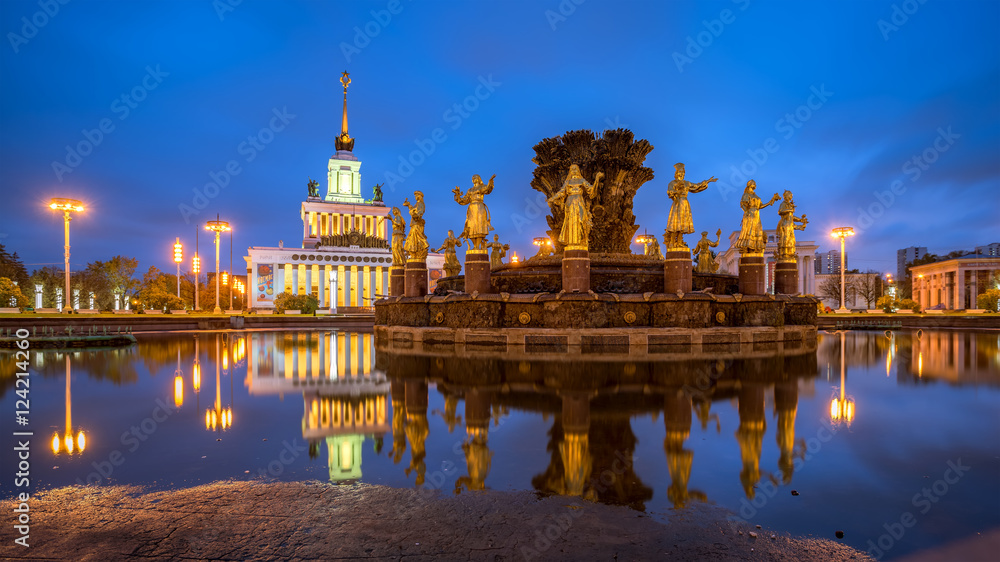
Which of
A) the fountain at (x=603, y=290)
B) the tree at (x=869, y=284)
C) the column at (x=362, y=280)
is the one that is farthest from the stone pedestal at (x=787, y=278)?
the column at (x=362, y=280)

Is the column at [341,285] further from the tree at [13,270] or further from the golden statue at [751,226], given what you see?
the golden statue at [751,226]

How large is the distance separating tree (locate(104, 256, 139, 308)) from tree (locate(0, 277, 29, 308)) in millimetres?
8575

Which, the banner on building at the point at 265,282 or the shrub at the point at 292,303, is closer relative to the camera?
the shrub at the point at 292,303

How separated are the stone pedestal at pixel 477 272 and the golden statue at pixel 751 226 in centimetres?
937

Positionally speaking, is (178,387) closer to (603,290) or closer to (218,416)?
(218,416)

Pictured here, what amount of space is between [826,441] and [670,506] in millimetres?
2815

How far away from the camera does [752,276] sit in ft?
57.7

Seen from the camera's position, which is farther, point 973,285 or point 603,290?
point 973,285

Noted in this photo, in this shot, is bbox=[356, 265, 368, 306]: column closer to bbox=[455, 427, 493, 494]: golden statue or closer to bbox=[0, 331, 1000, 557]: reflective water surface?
bbox=[0, 331, 1000, 557]: reflective water surface

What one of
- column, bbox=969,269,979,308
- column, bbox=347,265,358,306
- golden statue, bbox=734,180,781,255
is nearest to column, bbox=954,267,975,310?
column, bbox=969,269,979,308

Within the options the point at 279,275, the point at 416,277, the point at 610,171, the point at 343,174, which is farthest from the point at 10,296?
the point at 343,174

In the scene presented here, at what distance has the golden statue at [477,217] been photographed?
675 inches

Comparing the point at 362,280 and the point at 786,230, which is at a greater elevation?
the point at 786,230

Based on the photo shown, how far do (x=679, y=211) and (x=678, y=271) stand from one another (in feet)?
6.86
